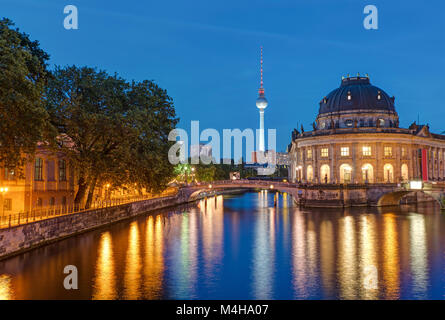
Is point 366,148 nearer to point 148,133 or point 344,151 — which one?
point 344,151

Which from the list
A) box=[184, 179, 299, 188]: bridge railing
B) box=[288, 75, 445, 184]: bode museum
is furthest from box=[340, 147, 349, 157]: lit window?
box=[184, 179, 299, 188]: bridge railing

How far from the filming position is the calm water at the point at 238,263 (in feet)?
88.4

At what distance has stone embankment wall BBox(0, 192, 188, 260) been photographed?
34375 millimetres

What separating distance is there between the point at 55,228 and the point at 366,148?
71.0 m

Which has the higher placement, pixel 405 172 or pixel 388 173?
pixel 405 172

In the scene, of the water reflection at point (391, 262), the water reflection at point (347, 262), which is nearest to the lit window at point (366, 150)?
the water reflection at point (391, 262)

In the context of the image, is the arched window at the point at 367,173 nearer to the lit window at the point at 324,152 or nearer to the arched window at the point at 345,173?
the arched window at the point at 345,173

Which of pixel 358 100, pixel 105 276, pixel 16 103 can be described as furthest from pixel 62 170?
pixel 358 100

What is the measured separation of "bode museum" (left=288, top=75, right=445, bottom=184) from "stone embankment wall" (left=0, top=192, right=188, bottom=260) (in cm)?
4678

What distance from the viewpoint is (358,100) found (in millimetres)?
107625

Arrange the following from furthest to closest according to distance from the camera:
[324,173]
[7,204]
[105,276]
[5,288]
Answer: [324,173], [7,204], [105,276], [5,288]

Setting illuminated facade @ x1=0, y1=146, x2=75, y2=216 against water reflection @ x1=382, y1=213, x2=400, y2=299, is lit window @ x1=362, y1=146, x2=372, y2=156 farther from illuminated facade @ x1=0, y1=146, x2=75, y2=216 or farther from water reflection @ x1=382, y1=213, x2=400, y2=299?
illuminated facade @ x1=0, y1=146, x2=75, y2=216
